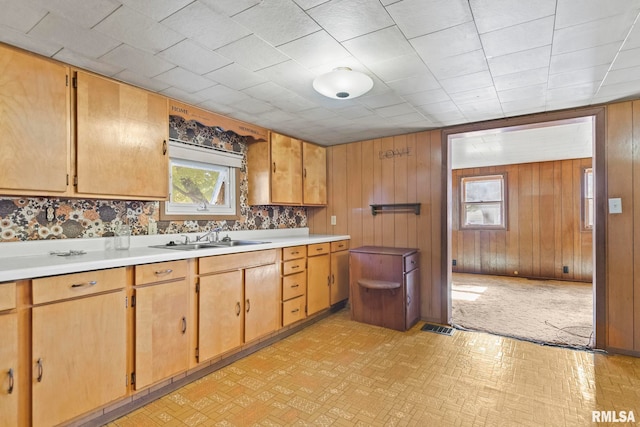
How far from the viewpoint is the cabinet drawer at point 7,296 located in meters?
1.46

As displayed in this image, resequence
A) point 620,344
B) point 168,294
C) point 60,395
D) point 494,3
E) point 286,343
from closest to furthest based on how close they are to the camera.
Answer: point 494,3 → point 60,395 → point 168,294 → point 620,344 → point 286,343

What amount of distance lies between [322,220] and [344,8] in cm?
314

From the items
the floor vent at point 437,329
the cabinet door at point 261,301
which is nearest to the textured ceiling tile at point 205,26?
the cabinet door at point 261,301

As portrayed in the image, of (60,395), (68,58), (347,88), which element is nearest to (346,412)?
(60,395)

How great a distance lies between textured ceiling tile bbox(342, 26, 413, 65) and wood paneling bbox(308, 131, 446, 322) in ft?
6.16

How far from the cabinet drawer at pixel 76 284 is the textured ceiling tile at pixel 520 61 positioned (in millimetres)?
2611

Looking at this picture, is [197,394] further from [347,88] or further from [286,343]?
[347,88]

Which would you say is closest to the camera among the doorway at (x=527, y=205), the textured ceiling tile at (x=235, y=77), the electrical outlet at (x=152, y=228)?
the textured ceiling tile at (x=235, y=77)

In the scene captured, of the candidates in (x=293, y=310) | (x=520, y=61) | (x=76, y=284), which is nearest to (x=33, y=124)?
(x=76, y=284)

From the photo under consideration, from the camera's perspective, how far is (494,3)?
1.49 meters

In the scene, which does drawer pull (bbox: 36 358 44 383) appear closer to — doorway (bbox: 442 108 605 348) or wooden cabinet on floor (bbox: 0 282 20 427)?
wooden cabinet on floor (bbox: 0 282 20 427)

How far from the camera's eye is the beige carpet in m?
3.24

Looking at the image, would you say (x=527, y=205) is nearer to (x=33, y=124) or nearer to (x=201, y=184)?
(x=201, y=184)
